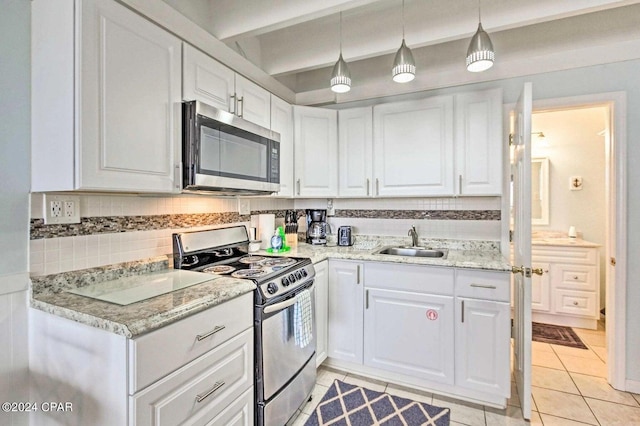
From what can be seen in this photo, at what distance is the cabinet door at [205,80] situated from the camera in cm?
160

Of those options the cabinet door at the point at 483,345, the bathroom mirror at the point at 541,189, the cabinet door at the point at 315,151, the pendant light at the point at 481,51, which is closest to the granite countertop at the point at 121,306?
the cabinet door at the point at 315,151

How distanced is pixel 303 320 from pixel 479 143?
1.77m

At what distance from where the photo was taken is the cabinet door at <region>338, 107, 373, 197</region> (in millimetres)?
2666

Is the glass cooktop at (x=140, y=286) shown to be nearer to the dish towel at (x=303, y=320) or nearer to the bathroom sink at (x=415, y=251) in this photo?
the dish towel at (x=303, y=320)

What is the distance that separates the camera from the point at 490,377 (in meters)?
1.96

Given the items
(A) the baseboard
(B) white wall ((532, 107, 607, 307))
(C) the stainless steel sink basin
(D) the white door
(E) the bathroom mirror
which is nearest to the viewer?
(D) the white door

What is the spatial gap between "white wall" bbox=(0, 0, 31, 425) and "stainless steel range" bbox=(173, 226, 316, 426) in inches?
26.2

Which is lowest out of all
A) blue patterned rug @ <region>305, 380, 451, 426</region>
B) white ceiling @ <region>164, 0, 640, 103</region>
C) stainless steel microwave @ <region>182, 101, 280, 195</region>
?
blue patterned rug @ <region>305, 380, 451, 426</region>

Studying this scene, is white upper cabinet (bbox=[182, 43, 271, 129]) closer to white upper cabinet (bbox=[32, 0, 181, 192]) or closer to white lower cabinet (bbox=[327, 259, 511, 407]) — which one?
white upper cabinet (bbox=[32, 0, 181, 192])

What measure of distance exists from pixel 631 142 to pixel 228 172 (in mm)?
2676

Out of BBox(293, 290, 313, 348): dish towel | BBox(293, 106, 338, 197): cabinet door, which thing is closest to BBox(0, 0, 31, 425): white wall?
BBox(293, 290, 313, 348): dish towel

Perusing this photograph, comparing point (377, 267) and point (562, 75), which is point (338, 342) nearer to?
point (377, 267)

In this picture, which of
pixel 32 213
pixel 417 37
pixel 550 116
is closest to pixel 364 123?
pixel 417 37

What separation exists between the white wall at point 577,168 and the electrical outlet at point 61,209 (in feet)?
13.6
